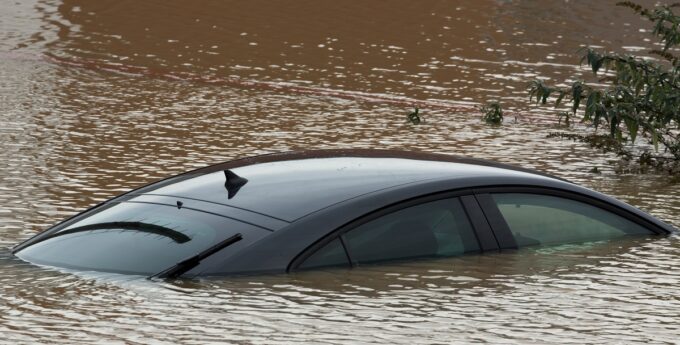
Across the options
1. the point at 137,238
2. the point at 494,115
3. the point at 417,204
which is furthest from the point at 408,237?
the point at 494,115

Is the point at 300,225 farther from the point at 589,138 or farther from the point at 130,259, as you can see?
the point at 589,138

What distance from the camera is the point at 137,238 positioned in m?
6.62

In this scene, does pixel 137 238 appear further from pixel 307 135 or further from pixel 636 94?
pixel 307 135

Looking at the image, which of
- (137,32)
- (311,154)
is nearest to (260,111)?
(137,32)

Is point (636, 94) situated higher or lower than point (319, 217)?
higher

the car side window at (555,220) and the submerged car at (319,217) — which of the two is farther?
the car side window at (555,220)

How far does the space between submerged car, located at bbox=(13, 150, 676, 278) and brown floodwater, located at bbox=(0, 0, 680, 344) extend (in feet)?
0.32

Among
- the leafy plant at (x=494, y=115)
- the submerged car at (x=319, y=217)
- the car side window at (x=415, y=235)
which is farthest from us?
the leafy plant at (x=494, y=115)

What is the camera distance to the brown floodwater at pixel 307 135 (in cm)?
633

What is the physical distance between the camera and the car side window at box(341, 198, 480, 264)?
660 centimetres

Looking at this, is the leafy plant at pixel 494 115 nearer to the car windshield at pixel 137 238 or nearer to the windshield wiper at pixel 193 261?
the car windshield at pixel 137 238

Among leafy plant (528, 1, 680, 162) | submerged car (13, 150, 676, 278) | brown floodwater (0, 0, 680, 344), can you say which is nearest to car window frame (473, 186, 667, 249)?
Result: submerged car (13, 150, 676, 278)

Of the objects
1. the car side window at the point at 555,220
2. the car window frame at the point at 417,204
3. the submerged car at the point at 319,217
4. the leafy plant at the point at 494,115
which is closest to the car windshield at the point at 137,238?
the submerged car at the point at 319,217

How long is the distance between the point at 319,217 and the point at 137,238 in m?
0.82
